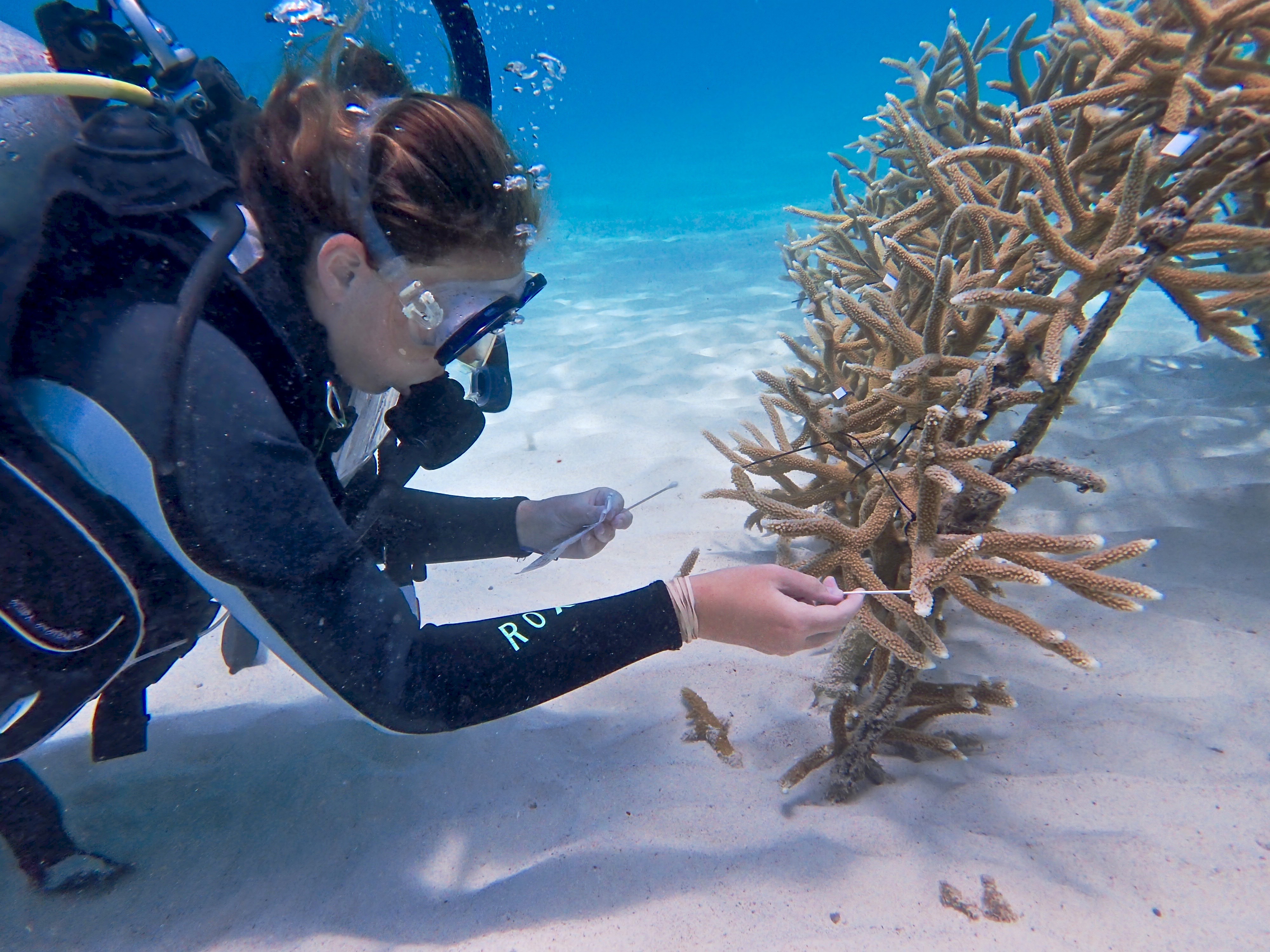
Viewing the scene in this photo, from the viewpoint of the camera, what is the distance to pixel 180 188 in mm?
1446

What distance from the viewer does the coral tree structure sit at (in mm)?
1877

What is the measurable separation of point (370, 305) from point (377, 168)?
0.32m

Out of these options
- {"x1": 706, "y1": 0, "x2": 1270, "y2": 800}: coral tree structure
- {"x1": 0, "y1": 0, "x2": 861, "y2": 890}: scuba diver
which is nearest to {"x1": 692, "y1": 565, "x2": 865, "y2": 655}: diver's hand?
{"x1": 0, "y1": 0, "x2": 861, "y2": 890}: scuba diver

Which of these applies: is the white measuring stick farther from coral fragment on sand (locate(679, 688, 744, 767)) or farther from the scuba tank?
the scuba tank

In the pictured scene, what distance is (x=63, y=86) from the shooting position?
1.45m

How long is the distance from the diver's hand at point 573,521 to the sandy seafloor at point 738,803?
0.62 m

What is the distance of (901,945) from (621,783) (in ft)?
3.14

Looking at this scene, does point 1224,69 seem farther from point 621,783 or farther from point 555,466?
point 555,466

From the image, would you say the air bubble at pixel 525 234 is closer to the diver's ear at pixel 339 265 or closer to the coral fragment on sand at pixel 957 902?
the diver's ear at pixel 339 265

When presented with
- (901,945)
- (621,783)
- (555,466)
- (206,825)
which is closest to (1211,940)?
(901,945)

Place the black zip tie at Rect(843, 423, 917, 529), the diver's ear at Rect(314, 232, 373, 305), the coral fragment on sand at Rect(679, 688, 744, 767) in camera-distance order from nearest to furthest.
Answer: the diver's ear at Rect(314, 232, 373, 305), the black zip tie at Rect(843, 423, 917, 529), the coral fragment on sand at Rect(679, 688, 744, 767)

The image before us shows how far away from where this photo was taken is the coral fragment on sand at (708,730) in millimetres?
2254

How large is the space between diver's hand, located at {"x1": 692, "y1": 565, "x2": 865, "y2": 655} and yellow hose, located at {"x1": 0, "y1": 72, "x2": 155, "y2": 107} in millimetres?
1910

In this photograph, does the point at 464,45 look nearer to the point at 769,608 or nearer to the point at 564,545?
the point at 564,545
